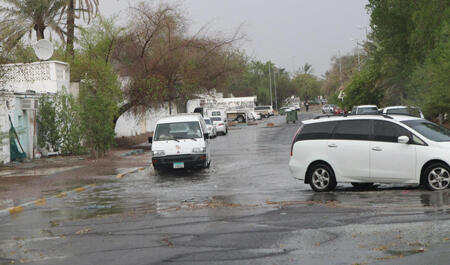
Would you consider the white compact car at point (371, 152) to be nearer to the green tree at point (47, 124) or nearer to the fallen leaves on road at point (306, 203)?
the fallen leaves on road at point (306, 203)

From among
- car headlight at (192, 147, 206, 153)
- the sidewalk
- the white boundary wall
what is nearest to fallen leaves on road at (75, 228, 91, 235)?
the sidewalk

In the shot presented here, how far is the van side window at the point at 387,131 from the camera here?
14.1 metres

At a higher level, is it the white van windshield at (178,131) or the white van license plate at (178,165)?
the white van windshield at (178,131)

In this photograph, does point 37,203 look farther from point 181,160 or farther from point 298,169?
point 181,160

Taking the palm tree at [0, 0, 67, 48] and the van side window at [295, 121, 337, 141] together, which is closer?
the van side window at [295, 121, 337, 141]

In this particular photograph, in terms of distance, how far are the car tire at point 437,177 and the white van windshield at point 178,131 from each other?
10.7 m

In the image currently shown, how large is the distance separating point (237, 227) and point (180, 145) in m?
12.5

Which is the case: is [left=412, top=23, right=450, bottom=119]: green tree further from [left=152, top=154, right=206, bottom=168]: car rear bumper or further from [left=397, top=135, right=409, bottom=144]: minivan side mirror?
[left=397, top=135, right=409, bottom=144]: minivan side mirror

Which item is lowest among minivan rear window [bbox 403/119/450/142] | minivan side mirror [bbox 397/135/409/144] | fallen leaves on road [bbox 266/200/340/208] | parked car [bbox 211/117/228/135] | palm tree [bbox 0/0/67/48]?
fallen leaves on road [bbox 266/200/340/208]

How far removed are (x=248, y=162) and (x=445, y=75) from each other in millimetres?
10972

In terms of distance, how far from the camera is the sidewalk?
17.6m

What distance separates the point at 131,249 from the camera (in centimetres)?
870

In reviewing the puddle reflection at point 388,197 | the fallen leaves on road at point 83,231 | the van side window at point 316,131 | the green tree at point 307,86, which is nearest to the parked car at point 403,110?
the van side window at point 316,131

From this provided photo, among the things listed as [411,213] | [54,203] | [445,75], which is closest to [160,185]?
[54,203]
